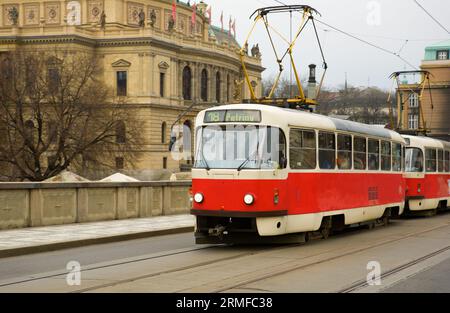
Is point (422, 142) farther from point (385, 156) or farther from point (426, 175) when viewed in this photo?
point (385, 156)

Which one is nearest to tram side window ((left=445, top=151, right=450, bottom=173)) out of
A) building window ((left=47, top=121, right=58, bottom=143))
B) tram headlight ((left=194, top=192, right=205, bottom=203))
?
tram headlight ((left=194, top=192, right=205, bottom=203))

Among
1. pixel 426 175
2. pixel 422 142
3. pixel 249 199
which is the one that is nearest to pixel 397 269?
pixel 249 199

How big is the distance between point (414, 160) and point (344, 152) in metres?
9.34

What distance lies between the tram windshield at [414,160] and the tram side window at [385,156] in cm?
476

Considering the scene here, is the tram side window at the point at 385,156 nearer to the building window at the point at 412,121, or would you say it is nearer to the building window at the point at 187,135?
the building window at the point at 187,135

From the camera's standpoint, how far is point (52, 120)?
57.5m

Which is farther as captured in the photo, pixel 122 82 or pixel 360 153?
pixel 122 82

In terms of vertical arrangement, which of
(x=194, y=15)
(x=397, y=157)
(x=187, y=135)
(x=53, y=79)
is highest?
(x=194, y=15)

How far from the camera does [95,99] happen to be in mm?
61219

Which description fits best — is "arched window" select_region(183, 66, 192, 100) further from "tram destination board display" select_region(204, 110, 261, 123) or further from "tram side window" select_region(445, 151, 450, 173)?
"tram destination board display" select_region(204, 110, 261, 123)

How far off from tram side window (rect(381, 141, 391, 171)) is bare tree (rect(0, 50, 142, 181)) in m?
33.2
